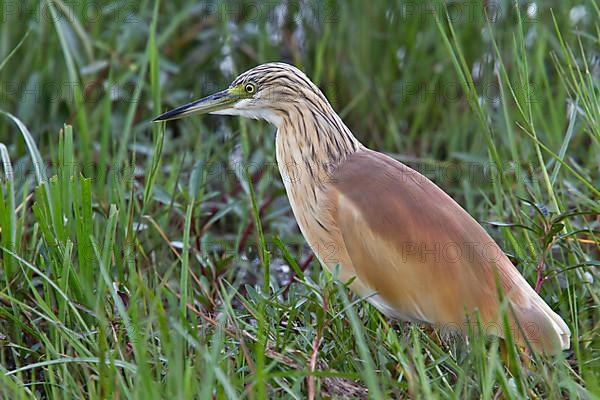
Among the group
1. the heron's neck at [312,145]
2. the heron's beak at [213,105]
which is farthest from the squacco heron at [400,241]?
the heron's beak at [213,105]

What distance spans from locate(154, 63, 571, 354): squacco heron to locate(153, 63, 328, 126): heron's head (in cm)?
2

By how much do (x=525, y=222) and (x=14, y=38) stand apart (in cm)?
199

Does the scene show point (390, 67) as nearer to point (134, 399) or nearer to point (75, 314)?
point (75, 314)

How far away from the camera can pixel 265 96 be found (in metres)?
2.55

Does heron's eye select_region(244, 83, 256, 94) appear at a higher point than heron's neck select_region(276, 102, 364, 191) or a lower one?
higher

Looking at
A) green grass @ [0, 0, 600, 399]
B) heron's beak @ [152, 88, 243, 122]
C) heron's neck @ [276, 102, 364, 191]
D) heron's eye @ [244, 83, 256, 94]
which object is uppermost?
heron's eye @ [244, 83, 256, 94]

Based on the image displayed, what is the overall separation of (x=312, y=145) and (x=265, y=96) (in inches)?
6.7

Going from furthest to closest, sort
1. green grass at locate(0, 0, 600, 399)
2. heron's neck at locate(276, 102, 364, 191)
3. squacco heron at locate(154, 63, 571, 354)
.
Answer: heron's neck at locate(276, 102, 364, 191), squacco heron at locate(154, 63, 571, 354), green grass at locate(0, 0, 600, 399)

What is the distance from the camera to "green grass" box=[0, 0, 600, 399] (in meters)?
2.06

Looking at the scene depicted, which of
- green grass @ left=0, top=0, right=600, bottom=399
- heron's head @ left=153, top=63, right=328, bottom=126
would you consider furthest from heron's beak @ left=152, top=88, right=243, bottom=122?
green grass @ left=0, top=0, right=600, bottom=399

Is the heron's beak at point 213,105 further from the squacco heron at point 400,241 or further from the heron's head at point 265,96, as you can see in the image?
the squacco heron at point 400,241

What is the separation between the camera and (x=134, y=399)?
178cm

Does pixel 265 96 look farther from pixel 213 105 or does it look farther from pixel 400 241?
pixel 400 241

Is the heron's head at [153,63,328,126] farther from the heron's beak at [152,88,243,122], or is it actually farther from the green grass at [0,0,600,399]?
the green grass at [0,0,600,399]
